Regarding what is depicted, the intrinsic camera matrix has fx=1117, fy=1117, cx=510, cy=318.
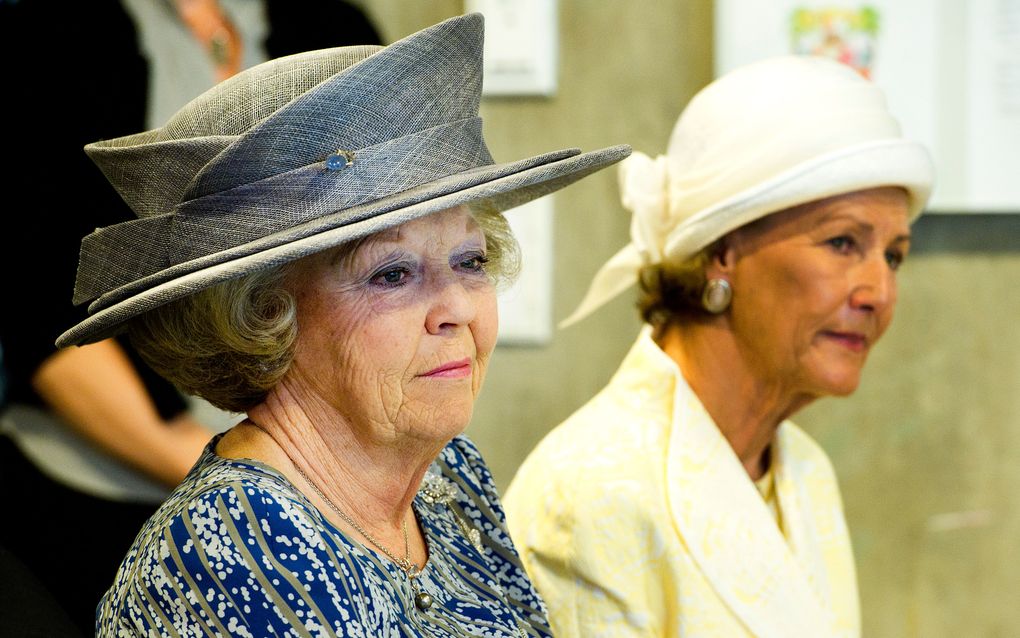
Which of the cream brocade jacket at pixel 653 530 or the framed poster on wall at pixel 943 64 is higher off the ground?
the framed poster on wall at pixel 943 64

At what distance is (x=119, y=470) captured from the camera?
7.14 ft

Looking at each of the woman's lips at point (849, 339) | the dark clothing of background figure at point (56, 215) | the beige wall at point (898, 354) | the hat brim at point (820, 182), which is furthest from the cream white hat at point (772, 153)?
the dark clothing of background figure at point (56, 215)

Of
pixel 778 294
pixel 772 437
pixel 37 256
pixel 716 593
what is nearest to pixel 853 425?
pixel 772 437

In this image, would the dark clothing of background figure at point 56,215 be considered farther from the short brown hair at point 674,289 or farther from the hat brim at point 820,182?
the hat brim at point 820,182

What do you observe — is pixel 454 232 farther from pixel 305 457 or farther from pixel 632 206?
pixel 632 206

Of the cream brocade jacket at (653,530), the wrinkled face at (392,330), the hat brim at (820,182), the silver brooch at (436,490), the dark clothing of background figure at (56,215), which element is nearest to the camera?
the wrinkled face at (392,330)

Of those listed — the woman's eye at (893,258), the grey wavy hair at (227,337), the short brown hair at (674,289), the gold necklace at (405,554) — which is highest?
the woman's eye at (893,258)

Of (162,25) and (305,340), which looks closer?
(305,340)

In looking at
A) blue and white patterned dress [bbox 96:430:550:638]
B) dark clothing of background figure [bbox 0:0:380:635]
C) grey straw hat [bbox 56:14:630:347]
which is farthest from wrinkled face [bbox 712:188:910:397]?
dark clothing of background figure [bbox 0:0:380:635]

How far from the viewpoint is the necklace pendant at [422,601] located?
123 centimetres

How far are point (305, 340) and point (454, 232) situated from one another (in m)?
0.19

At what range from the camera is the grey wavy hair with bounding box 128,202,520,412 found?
1.11m

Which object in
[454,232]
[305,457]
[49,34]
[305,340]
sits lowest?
[305,457]

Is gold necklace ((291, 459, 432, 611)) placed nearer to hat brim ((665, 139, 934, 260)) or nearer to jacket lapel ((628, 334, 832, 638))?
jacket lapel ((628, 334, 832, 638))
